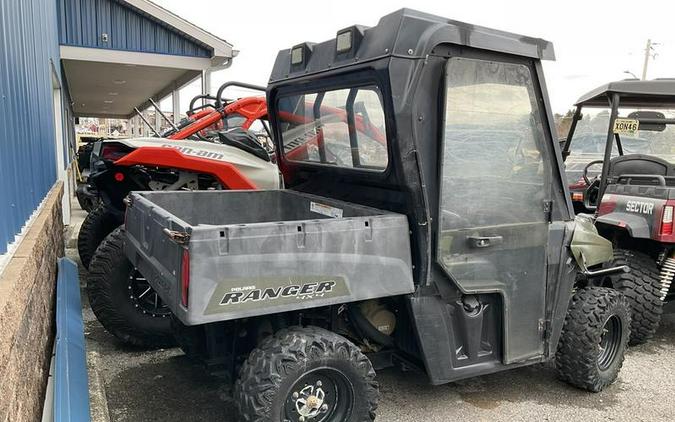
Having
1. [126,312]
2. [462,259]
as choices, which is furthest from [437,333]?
[126,312]

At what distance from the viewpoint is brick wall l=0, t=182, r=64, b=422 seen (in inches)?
75.5

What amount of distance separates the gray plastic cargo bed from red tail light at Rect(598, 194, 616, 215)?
315 cm

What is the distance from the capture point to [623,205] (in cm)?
514

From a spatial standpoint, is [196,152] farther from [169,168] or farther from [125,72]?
[125,72]

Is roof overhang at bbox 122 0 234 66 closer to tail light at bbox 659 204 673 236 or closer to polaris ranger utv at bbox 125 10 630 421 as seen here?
polaris ranger utv at bbox 125 10 630 421

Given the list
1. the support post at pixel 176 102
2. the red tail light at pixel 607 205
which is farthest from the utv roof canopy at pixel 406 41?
the support post at pixel 176 102

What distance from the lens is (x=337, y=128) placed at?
362 centimetres

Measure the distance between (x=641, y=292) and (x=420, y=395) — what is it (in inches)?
95.0

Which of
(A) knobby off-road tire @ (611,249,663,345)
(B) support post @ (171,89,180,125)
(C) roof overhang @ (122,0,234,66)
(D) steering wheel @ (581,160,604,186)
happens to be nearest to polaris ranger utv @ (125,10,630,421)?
(A) knobby off-road tire @ (611,249,663,345)

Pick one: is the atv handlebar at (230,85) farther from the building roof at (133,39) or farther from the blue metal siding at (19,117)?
the building roof at (133,39)

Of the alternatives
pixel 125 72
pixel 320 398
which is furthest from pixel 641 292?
pixel 125 72

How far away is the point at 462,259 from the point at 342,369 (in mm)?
977

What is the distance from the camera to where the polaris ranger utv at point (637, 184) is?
488cm

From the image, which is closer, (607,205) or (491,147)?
(491,147)
